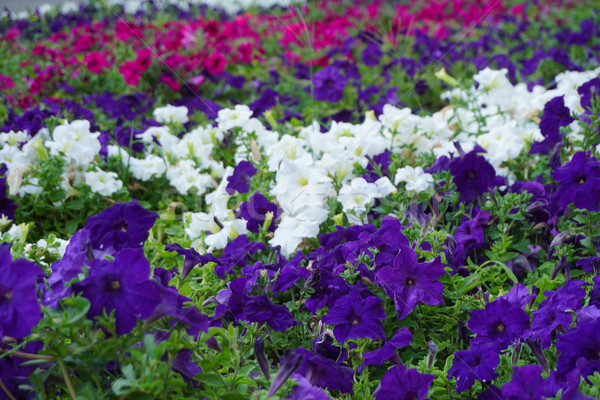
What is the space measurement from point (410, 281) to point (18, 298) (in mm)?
916

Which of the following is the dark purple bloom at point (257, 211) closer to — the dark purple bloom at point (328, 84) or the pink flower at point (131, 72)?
the dark purple bloom at point (328, 84)

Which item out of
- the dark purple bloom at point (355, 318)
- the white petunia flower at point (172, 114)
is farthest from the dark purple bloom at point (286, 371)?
the white petunia flower at point (172, 114)

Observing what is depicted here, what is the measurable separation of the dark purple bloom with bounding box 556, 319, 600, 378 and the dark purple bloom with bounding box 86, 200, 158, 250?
1002 mm

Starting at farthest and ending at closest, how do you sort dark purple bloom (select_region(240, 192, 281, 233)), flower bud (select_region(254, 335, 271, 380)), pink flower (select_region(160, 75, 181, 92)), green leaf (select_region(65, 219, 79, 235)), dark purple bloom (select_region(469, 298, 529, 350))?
pink flower (select_region(160, 75, 181, 92)) → green leaf (select_region(65, 219, 79, 235)) → dark purple bloom (select_region(240, 192, 281, 233)) → dark purple bloom (select_region(469, 298, 529, 350)) → flower bud (select_region(254, 335, 271, 380))

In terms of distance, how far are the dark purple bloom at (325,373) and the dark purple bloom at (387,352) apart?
0.09 m

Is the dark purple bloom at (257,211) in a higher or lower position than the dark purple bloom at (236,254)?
higher

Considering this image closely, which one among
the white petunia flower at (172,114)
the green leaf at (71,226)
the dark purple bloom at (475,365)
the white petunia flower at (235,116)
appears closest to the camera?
the dark purple bloom at (475,365)

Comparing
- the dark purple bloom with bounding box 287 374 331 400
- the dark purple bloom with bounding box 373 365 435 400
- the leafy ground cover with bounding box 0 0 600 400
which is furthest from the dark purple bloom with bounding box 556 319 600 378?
the dark purple bloom with bounding box 287 374 331 400

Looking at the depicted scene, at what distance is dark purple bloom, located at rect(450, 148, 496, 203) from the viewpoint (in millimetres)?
1996

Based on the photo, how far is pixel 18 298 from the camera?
966 mm

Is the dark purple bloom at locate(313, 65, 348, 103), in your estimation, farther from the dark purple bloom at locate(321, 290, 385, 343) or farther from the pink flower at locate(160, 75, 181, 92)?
the dark purple bloom at locate(321, 290, 385, 343)

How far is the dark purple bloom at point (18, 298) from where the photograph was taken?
95cm

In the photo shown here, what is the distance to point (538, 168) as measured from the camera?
7.66ft

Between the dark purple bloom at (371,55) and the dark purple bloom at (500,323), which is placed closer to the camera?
the dark purple bloom at (500,323)
